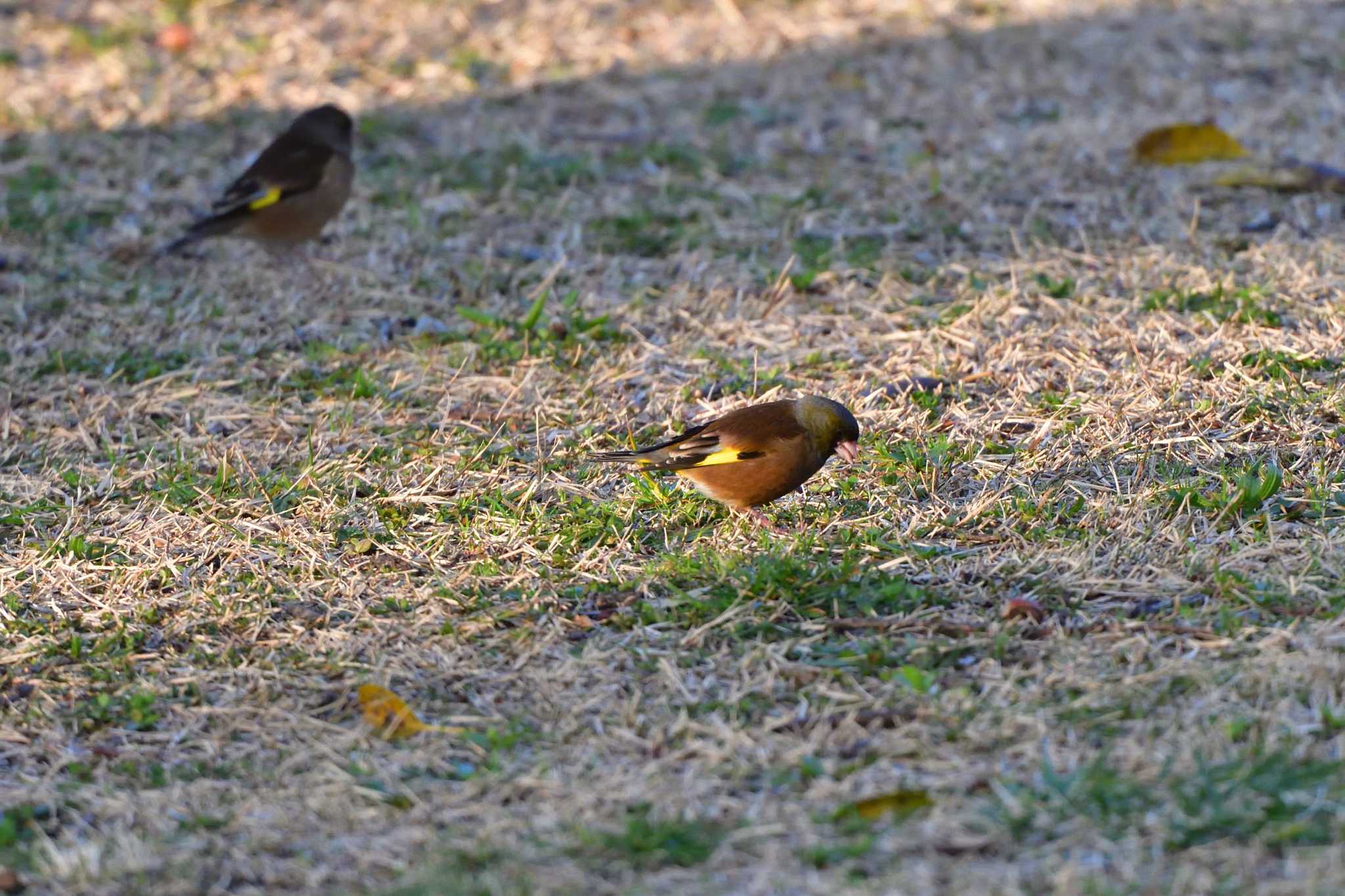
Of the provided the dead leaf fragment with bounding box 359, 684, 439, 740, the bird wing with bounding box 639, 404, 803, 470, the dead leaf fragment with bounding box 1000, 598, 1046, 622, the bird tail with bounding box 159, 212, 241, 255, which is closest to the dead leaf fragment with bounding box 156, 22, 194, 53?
the bird tail with bounding box 159, 212, 241, 255

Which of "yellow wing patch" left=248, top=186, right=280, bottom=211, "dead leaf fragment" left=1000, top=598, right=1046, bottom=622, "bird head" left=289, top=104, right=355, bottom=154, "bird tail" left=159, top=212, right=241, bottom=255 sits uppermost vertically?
"bird head" left=289, top=104, right=355, bottom=154

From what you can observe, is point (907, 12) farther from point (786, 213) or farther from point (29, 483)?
point (29, 483)

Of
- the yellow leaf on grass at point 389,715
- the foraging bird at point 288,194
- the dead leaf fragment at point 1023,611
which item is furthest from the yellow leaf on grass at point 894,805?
the foraging bird at point 288,194

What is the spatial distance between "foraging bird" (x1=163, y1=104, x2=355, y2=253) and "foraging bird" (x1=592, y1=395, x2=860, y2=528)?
2722 mm

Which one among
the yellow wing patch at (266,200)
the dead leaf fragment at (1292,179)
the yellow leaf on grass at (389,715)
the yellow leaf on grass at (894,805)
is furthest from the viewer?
the dead leaf fragment at (1292,179)

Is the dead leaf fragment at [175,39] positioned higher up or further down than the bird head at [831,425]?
higher up

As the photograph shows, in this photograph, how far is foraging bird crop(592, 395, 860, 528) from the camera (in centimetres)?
454

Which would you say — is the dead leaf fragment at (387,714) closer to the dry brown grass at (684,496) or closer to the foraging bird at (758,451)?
the dry brown grass at (684,496)

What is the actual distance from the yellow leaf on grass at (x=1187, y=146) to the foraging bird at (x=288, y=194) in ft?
12.2

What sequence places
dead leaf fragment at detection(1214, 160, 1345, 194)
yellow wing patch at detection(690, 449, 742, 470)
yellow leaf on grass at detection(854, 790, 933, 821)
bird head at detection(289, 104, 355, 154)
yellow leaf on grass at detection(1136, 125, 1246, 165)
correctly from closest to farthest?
yellow leaf on grass at detection(854, 790, 933, 821), yellow wing patch at detection(690, 449, 742, 470), dead leaf fragment at detection(1214, 160, 1345, 194), bird head at detection(289, 104, 355, 154), yellow leaf on grass at detection(1136, 125, 1246, 165)

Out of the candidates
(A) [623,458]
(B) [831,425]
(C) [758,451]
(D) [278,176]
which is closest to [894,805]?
(C) [758,451]

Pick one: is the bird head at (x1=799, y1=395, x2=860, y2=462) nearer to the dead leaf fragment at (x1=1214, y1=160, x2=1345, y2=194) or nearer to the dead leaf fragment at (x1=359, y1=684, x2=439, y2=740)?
the dead leaf fragment at (x1=359, y1=684, x2=439, y2=740)

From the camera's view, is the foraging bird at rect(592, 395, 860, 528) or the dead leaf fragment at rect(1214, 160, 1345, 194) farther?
the dead leaf fragment at rect(1214, 160, 1345, 194)

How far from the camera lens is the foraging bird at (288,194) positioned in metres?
6.81
